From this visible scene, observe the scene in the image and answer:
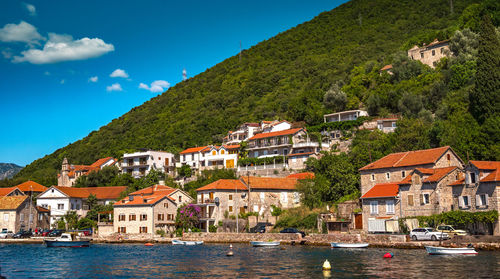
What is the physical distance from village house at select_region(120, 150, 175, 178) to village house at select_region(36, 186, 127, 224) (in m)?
8.27

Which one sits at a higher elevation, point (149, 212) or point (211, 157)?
point (211, 157)

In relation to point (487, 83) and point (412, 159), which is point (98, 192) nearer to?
point (412, 159)

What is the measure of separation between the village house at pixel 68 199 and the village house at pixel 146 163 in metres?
8.27

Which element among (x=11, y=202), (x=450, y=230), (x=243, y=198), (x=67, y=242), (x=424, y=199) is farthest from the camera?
(x=11, y=202)

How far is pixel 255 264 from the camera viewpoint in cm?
3925

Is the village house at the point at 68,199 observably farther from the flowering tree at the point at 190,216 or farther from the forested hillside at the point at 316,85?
the forested hillside at the point at 316,85

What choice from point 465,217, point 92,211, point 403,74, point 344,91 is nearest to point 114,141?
point 92,211

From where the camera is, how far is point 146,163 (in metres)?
98.1

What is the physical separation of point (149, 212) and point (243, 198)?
46.9 ft

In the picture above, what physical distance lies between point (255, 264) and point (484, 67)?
4464 cm

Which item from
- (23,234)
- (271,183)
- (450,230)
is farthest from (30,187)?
(450,230)

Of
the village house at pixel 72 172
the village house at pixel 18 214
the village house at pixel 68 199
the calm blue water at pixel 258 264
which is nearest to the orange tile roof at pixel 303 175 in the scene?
the calm blue water at pixel 258 264

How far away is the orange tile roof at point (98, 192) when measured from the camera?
88.4 meters

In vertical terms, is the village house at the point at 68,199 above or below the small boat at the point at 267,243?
above
